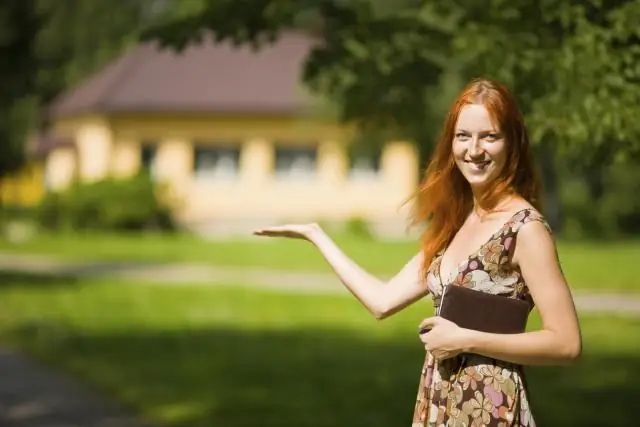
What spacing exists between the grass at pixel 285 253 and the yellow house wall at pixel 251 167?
15.2ft

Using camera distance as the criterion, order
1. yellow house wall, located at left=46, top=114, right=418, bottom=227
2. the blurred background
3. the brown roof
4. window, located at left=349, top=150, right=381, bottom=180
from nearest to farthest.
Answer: the blurred background, the brown roof, yellow house wall, located at left=46, top=114, right=418, bottom=227, window, located at left=349, top=150, right=381, bottom=180

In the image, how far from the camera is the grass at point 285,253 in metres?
24.6

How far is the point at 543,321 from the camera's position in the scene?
130 inches

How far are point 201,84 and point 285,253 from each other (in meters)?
12.5

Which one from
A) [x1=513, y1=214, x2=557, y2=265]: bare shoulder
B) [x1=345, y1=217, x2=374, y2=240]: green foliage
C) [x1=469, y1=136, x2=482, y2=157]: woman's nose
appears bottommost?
[x1=345, y1=217, x2=374, y2=240]: green foliage

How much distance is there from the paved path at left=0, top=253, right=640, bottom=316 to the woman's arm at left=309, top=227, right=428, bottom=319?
15.8 metres

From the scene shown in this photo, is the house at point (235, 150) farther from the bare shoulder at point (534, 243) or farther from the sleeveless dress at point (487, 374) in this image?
the bare shoulder at point (534, 243)

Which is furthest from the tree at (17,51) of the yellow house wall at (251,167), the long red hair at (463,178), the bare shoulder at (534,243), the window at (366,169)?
the window at (366,169)

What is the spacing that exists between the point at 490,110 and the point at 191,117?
39.8 metres

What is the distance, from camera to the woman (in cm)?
331

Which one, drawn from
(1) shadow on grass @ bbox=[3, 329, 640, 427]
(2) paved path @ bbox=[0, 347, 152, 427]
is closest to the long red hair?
(2) paved path @ bbox=[0, 347, 152, 427]

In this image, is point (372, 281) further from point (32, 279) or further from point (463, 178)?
point (32, 279)

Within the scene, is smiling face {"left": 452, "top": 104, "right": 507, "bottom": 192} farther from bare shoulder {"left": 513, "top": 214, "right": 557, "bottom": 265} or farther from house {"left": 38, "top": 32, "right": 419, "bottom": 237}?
house {"left": 38, "top": 32, "right": 419, "bottom": 237}

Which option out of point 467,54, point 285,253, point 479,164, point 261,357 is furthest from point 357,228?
point 479,164
